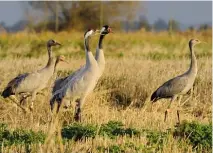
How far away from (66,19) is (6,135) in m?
34.5

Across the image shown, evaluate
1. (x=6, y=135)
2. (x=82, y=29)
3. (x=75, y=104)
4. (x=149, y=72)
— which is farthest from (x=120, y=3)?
(x=6, y=135)

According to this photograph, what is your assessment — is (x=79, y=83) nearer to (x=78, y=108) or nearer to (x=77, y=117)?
(x=78, y=108)

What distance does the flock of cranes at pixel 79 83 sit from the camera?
9.59 metres

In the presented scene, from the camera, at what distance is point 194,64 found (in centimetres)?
1086

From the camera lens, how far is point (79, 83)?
955 centimetres

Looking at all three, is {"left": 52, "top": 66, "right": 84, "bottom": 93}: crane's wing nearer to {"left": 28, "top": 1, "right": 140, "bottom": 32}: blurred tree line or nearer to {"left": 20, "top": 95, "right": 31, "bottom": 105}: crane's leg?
{"left": 20, "top": 95, "right": 31, "bottom": 105}: crane's leg

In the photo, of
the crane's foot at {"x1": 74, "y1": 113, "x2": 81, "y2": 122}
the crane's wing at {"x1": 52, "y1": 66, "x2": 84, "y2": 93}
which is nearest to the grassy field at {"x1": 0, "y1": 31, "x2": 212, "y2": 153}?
the crane's foot at {"x1": 74, "y1": 113, "x2": 81, "y2": 122}

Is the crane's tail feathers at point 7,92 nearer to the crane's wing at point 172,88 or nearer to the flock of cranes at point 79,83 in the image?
the flock of cranes at point 79,83

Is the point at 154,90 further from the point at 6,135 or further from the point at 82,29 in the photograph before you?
the point at 82,29

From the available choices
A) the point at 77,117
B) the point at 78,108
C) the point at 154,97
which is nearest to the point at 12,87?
the point at 78,108

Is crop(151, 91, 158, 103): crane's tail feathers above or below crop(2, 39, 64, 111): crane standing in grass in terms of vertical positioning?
below

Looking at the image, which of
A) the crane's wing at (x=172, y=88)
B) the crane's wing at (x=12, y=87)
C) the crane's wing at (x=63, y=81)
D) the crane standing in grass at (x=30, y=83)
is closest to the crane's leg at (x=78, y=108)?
the crane's wing at (x=63, y=81)

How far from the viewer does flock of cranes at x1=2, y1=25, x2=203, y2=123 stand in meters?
9.59

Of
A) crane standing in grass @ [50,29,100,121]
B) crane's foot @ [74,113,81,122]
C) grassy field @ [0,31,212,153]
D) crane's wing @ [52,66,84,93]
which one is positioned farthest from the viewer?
crane's wing @ [52,66,84,93]
